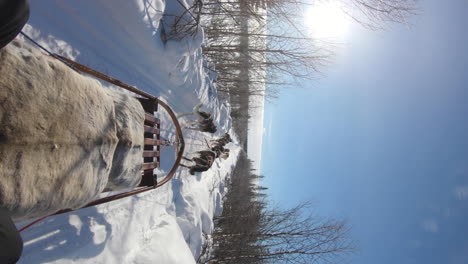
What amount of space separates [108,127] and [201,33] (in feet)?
11.0

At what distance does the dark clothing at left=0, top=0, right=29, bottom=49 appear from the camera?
107cm

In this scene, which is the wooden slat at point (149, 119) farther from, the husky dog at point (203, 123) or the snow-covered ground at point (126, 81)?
the husky dog at point (203, 123)

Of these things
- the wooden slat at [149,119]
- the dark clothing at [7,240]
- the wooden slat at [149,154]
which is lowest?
the dark clothing at [7,240]

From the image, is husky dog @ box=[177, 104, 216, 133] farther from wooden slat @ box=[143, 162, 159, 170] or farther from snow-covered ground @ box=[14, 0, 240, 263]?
wooden slat @ box=[143, 162, 159, 170]

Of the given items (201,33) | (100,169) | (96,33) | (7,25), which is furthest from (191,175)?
(7,25)

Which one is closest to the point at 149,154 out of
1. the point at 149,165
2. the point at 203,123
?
the point at 149,165

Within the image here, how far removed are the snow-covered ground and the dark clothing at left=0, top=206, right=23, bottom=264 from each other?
145 cm

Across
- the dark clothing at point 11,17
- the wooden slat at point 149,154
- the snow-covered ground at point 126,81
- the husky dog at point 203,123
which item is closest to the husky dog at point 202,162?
the snow-covered ground at point 126,81

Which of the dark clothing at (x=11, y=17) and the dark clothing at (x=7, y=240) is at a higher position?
the dark clothing at (x=11, y=17)

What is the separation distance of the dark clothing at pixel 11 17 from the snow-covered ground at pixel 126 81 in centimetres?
167

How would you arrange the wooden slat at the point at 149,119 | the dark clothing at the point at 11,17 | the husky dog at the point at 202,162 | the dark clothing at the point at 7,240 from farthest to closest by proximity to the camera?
the husky dog at the point at 202,162, the wooden slat at the point at 149,119, the dark clothing at the point at 7,240, the dark clothing at the point at 11,17

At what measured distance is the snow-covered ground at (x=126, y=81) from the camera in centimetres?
270

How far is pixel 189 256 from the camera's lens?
408 cm

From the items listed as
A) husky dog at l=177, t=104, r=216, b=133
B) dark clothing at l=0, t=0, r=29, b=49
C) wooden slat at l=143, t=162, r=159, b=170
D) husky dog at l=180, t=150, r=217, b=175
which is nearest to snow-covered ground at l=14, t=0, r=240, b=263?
husky dog at l=180, t=150, r=217, b=175
